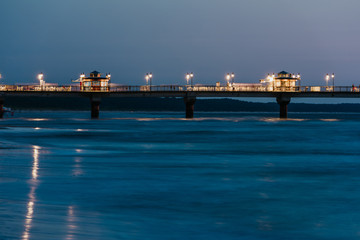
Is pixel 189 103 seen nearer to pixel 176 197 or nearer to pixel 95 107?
pixel 95 107

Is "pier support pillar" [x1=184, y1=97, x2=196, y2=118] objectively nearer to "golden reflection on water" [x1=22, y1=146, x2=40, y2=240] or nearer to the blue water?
the blue water

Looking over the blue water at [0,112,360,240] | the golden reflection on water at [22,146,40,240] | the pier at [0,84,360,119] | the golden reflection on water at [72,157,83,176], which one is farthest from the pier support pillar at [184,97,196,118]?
the golden reflection on water at [22,146,40,240]

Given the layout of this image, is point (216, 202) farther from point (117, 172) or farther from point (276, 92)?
point (276, 92)

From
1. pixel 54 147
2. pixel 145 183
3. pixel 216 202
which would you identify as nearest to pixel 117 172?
pixel 145 183

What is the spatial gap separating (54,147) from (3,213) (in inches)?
911

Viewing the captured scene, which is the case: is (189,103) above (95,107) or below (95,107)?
above

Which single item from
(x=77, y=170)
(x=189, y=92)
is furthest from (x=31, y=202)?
(x=189, y=92)

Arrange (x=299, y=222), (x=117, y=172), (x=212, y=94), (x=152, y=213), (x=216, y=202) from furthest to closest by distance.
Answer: (x=212, y=94) → (x=117, y=172) → (x=216, y=202) → (x=152, y=213) → (x=299, y=222)

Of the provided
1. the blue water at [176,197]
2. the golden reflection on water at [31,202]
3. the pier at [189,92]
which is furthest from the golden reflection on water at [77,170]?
the pier at [189,92]

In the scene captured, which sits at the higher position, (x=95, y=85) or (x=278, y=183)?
(x=95, y=85)

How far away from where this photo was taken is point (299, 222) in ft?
43.8

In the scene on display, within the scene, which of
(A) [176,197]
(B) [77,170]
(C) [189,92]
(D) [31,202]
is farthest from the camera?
(C) [189,92]

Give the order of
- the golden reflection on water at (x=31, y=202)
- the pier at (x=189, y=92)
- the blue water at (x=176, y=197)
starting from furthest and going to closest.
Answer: the pier at (x=189, y=92), the blue water at (x=176, y=197), the golden reflection on water at (x=31, y=202)

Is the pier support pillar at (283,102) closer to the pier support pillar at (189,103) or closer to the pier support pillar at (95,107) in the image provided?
the pier support pillar at (189,103)
